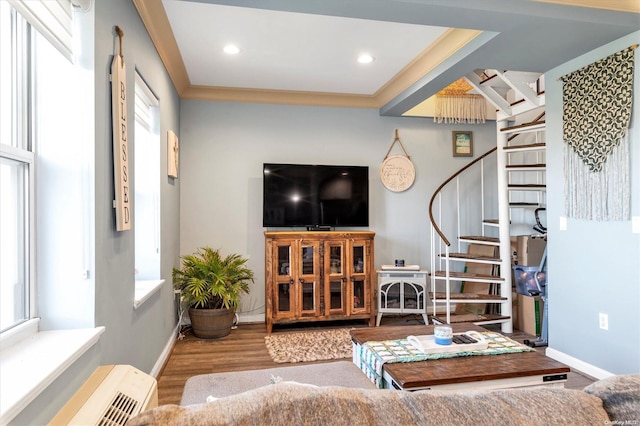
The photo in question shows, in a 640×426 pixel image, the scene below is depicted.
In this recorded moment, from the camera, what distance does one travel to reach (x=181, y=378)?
273cm

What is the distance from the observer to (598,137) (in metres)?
2.67

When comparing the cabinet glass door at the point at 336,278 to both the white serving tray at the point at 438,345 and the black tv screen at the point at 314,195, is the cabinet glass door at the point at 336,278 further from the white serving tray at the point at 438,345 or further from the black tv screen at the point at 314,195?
the white serving tray at the point at 438,345

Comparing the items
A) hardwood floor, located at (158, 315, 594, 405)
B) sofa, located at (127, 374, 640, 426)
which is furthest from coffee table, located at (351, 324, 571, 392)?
hardwood floor, located at (158, 315, 594, 405)

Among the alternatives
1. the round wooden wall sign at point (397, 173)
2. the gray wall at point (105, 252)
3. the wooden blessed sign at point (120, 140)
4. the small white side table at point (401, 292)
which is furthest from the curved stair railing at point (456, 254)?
the wooden blessed sign at point (120, 140)

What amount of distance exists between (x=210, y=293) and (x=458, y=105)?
3.63 meters

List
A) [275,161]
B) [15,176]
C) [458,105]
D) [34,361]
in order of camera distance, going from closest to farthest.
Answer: [34,361]
[15,176]
[275,161]
[458,105]

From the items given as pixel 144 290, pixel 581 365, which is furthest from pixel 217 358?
pixel 581 365

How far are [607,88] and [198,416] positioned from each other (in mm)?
3253

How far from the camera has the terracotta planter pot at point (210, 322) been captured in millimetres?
3566

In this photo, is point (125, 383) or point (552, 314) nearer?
point (125, 383)

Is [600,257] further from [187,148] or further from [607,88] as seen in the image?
[187,148]

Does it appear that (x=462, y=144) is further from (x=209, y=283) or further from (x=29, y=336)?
(x=29, y=336)

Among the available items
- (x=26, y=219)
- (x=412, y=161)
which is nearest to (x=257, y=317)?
(x=412, y=161)

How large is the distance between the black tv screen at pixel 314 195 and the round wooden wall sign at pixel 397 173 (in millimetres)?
338
